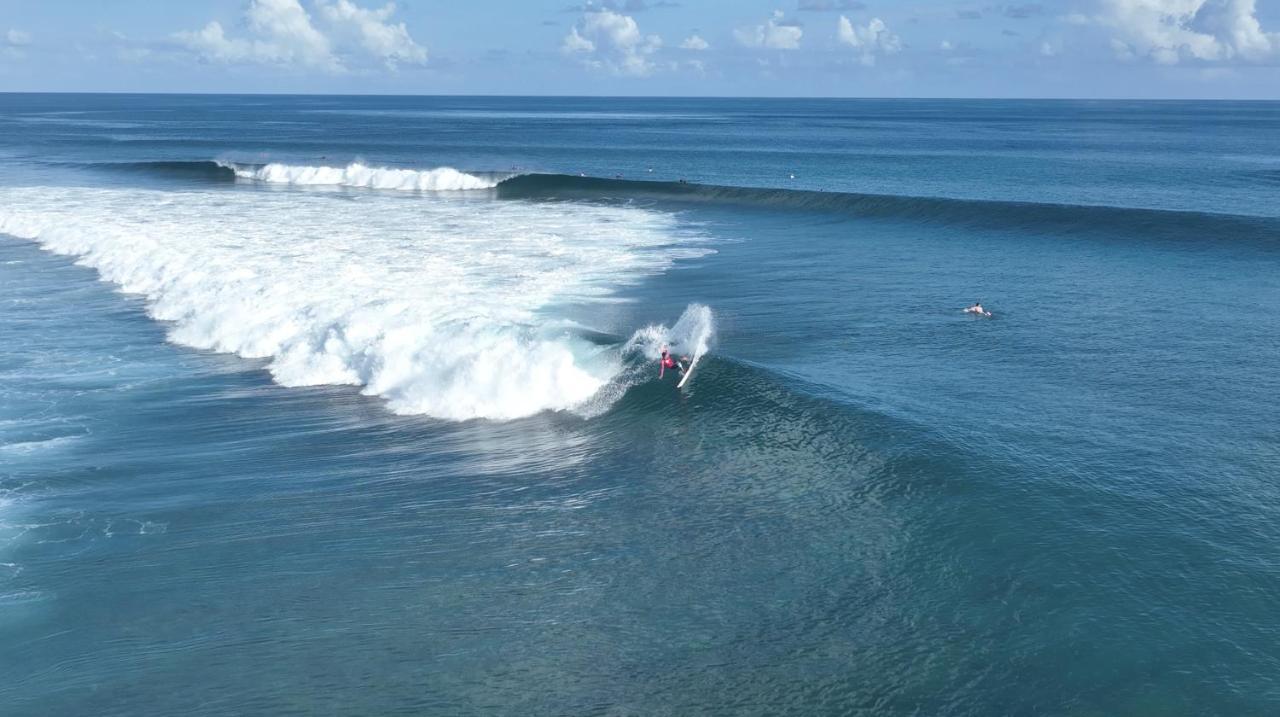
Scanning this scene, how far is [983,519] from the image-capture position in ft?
62.8

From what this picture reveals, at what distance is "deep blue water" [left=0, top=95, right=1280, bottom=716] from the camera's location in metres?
14.9

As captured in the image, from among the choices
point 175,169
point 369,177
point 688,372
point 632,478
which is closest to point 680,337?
point 688,372

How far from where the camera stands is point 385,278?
Result: 126 ft

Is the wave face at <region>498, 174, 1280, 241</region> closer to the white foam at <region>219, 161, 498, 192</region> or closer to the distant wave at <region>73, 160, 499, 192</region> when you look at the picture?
the white foam at <region>219, 161, 498, 192</region>

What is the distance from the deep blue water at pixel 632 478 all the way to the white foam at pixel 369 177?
32554 millimetres

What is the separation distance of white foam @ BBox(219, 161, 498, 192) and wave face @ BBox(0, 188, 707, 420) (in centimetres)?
→ 1377

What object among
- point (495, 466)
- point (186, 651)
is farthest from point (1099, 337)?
point (186, 651)

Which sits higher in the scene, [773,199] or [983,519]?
[773,199]

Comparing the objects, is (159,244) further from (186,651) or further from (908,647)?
(908,647)

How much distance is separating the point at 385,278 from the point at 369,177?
158 feet

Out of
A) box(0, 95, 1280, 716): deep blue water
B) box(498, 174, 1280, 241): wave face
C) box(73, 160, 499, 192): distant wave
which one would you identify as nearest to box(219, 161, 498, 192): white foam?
box(73, 160, 499, 192): distant wave

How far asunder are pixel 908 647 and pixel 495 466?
10.3m

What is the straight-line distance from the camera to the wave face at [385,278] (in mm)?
27594

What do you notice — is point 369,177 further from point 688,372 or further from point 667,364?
point 688,372
